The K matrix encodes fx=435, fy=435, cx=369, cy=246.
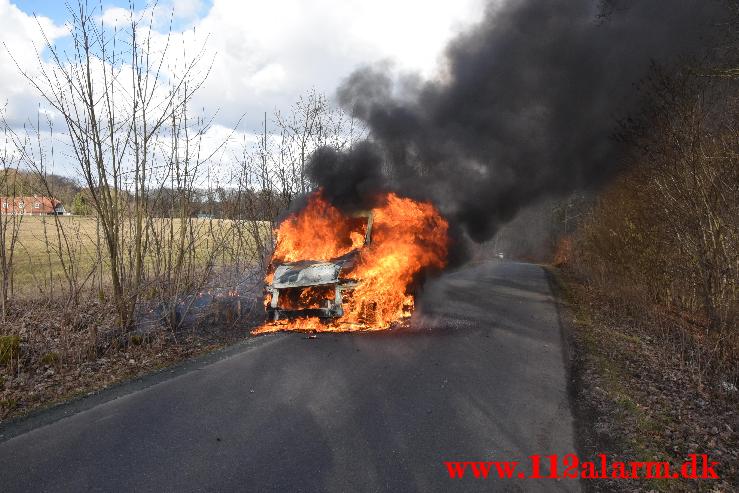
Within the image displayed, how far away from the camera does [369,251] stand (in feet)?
30.8

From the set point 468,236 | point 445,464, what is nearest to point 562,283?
point 468,236

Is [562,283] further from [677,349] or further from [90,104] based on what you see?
[90,104]

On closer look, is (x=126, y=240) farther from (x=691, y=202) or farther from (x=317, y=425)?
(x=691, y=202)

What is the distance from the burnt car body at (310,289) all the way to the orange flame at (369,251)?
0.09m

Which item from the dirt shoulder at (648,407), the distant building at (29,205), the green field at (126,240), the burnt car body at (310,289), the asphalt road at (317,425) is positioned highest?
the distant building at (29,205)

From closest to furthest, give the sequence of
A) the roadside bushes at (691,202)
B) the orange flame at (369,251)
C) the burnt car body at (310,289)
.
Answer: the roadside bushes at (691,202) < the burnt car body at (310,289) < the orange flame at (369,251)

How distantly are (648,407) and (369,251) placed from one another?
5.62 m

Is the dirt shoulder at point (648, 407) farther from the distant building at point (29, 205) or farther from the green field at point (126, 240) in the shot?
the distant building at point (29, 205)

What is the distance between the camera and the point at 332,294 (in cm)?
850

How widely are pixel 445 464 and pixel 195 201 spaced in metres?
7.75

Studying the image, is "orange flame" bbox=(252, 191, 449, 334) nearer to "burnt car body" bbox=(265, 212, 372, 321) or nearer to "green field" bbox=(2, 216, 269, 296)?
"burnt car body" bbox=(265, 212, 372, 321)

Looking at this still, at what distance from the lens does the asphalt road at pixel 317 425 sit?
378 centimetres

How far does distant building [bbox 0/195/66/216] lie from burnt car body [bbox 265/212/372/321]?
4.21m

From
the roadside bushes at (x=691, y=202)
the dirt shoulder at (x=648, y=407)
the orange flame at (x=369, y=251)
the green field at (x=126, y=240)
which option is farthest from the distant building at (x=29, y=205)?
the roadside bushes at (x=691, y=202)
